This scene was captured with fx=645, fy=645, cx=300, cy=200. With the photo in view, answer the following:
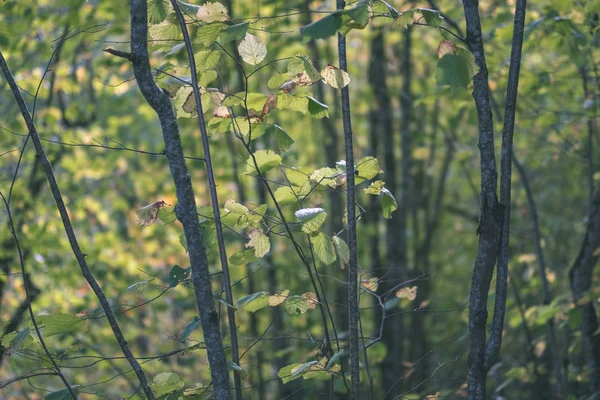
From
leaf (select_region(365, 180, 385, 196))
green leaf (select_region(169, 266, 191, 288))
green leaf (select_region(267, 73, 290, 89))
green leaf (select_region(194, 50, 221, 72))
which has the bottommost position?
green leaf (select_region(169, 266, 191, 288))

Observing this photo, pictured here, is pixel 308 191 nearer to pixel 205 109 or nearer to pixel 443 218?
pixel 205 109

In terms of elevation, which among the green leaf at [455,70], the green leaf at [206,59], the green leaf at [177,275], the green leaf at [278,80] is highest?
the green leaf at [206,59]

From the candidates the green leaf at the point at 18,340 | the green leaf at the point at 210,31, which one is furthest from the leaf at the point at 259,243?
the green leaf at the point at 18,340

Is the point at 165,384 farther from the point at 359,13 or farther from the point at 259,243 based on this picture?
the point at 359,13

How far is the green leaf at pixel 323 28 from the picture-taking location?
1304mm

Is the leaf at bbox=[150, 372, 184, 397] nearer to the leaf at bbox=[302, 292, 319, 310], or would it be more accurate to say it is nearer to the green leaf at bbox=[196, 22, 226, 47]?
the leaf at bbox=[302, 292, 319, 310]

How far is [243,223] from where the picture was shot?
5.78 ft

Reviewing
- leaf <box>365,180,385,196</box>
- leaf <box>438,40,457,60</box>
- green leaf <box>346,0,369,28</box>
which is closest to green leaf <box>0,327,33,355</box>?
leaf <box>365,180,385,196</box>

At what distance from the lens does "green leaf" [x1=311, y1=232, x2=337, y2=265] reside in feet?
5.58

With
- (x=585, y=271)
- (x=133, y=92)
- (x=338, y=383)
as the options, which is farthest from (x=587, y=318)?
(x=133, y=92)

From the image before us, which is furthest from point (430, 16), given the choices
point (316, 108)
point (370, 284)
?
point (370, 284)

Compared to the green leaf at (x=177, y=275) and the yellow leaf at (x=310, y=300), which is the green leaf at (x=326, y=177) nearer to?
the yellow leaf at (x=310, y=300)

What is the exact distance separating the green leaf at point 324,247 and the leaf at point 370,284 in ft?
0.74

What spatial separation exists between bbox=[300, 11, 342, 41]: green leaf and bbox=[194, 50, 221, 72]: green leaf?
409 mm
